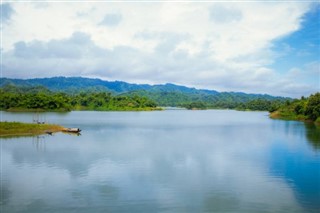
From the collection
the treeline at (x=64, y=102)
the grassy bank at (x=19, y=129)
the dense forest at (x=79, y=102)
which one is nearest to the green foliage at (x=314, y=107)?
the dense forest at (x=79, y=102)

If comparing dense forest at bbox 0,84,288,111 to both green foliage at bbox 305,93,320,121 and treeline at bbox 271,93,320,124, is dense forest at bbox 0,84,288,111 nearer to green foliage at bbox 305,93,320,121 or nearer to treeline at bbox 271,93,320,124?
treeline at bbox 271,93,320,124

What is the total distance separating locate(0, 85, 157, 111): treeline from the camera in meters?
105

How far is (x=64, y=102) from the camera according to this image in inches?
4555

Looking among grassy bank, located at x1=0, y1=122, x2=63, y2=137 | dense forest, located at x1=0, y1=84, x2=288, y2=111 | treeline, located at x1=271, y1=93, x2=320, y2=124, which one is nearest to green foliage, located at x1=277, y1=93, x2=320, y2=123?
treeline, located at x1=271, y1=93, x2=320, y2=124

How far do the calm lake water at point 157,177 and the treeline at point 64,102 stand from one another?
7217cm

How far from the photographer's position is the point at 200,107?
196 m

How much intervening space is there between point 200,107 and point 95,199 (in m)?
181

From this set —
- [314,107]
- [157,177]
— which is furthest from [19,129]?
[314,107]

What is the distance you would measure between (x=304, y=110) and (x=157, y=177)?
209 ft

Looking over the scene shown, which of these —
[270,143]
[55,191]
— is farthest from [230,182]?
[270,143]

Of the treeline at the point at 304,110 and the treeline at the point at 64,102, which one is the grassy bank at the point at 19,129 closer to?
the treeline at the point at 304,110

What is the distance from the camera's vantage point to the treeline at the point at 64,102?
105 meters

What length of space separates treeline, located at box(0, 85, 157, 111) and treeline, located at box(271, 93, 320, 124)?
6299 cm

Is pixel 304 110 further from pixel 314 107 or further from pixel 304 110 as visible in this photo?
pixel 314 107
